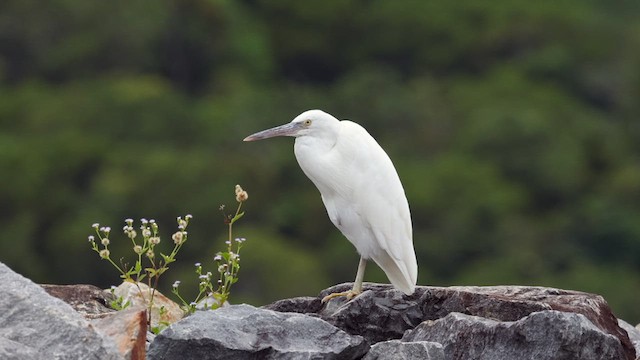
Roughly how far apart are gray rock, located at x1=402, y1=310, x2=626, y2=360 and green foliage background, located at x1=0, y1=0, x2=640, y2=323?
17.8m

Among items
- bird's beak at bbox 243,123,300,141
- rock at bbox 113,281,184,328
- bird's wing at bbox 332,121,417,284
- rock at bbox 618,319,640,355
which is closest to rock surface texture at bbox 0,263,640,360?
rock at bbox 113,281,184,328

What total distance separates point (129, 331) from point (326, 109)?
30.7 metres

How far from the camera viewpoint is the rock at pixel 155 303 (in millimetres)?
6574

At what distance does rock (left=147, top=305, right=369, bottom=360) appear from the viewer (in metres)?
5.36

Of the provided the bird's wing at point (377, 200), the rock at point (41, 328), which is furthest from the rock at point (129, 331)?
the bird's wing at point (377, 200)

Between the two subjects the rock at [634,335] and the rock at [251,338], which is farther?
the rock at [634,335]

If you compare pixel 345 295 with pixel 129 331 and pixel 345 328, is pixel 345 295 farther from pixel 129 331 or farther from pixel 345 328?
pixel 129 331

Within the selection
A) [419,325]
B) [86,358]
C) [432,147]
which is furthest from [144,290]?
[432,147]

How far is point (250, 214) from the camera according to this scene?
32875 mm

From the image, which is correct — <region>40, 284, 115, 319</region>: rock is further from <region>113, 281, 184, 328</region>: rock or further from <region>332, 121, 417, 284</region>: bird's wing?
<region>332, 121, 417, 284</region>: bird's wing

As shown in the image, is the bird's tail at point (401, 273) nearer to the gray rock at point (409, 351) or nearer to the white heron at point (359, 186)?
the white heron at point (359, 186)

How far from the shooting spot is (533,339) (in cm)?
557

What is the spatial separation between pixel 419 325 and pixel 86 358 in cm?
161

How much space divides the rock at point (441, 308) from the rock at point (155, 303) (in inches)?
18.9
